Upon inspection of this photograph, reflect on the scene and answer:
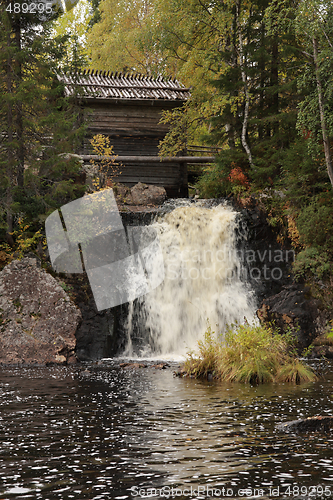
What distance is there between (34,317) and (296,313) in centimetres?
771

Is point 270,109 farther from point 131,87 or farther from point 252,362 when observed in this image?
point 252,362

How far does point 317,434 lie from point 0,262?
11038mm

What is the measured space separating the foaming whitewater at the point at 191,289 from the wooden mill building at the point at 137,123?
6451mm

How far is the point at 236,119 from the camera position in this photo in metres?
19.9

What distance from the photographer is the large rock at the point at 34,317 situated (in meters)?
13.2

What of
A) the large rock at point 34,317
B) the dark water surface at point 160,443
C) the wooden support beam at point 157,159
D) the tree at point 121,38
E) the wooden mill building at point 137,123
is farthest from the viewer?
the tree at point 121,38

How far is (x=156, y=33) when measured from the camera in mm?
23656

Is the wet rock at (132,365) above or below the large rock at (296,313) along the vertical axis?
below

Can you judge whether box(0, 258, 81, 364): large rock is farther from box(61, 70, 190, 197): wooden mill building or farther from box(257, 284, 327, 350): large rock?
box(61, 70, 190, 197): wooden mill building

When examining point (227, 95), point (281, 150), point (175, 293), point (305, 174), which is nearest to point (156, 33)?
point (227, 95)

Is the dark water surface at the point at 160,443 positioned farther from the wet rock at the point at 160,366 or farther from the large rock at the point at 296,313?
the large rock at the point at 296,313

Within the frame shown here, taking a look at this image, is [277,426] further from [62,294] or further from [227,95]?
[227,95]

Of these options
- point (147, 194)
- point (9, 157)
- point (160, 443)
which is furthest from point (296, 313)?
point (160, 443)

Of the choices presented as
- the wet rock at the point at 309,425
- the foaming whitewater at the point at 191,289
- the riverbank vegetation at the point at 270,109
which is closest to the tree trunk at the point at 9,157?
the foaming whitewater at the point at 191,289
